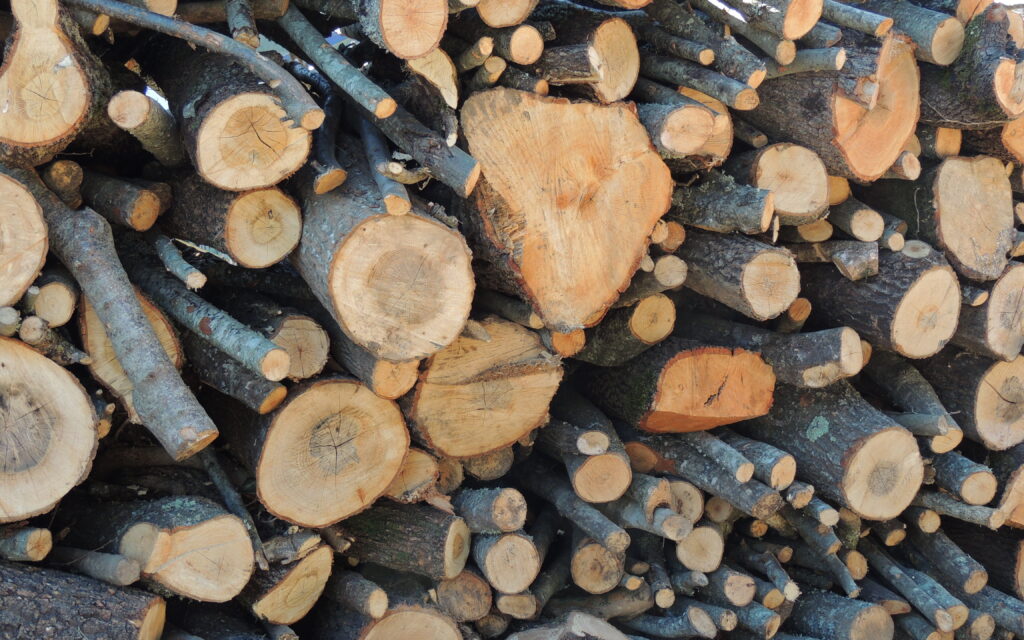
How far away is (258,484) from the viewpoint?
2.82m

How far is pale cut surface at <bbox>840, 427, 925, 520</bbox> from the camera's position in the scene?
3502 mm

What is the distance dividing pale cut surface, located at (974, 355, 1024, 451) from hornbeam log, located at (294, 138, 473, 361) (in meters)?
2.40

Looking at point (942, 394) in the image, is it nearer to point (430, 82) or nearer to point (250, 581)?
point (430, 82)

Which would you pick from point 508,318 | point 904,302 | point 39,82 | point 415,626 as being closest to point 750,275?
point 904,302

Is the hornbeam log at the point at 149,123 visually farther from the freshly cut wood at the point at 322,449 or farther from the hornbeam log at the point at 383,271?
the freshly cut wood at the point at 322,449

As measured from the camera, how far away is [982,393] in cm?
383

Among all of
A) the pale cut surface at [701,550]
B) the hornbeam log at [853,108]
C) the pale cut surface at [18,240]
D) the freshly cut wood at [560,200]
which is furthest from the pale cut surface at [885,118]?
the pale cut surface at [18,240]

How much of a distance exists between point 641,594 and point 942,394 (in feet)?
5.23

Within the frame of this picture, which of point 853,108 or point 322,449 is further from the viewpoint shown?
point 853,108

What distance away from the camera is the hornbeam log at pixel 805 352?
3.31 metres

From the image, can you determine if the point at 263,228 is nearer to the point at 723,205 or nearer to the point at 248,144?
the point at 248,144

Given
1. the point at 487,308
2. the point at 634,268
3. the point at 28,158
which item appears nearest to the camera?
the point at 28,158

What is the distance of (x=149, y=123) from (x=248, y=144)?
0.32m

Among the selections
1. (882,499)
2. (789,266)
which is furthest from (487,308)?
(882,499)
